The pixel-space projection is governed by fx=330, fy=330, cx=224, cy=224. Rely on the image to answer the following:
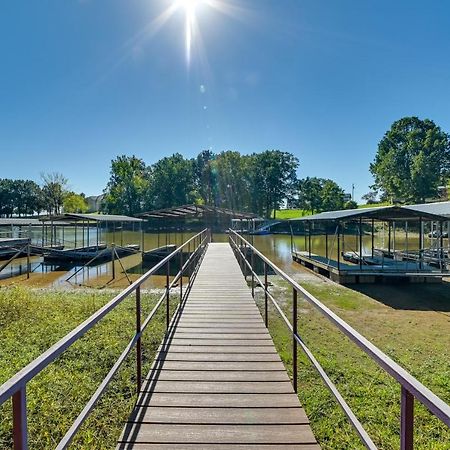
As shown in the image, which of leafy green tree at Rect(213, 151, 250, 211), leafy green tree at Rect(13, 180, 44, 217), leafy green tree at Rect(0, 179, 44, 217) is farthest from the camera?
leafy green tree at Rect(13, 180, 44, 217)

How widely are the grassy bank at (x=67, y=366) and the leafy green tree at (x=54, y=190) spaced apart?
4491 centimetres

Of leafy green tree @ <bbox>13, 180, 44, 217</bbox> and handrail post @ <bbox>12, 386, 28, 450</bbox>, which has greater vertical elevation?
leafy green tree @ <bbox>13, 180, 44, 217</bbox>

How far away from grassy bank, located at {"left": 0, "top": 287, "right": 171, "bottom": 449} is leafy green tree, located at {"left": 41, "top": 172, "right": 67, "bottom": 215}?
44.9 m

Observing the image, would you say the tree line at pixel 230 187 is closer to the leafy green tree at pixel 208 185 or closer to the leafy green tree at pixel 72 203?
the leafy green tree at pixel 208 185

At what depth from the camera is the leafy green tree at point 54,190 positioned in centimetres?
4669

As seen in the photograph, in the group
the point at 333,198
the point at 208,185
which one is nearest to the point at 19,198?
the point at 208,185

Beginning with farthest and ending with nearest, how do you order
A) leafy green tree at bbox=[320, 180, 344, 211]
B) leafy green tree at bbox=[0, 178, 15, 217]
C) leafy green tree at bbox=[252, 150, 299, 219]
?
leafy green tree at bbox=[0, 178, 15, 217]
leafy green tree at bbox=[252, 150, 299, 219]
leafy green tree at bbox=[320, 180, 344, 211]

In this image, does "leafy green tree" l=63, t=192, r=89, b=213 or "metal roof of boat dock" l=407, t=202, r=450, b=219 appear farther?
"leafy green tree" l=63, t=192, r=89, b=213

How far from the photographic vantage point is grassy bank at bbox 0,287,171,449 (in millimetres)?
3018


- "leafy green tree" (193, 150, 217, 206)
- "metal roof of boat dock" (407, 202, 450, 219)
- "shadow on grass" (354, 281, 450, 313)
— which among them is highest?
"leafy green tree" (193, 150, 217, 206)

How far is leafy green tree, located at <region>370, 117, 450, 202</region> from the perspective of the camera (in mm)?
35562

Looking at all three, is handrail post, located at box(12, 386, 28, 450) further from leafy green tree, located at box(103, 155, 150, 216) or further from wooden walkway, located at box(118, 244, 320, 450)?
leafy green tree, located at box(103, 155, 150, 216)

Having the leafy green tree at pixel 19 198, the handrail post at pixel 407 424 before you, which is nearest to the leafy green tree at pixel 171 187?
the leafy green tree at pixel 19 198

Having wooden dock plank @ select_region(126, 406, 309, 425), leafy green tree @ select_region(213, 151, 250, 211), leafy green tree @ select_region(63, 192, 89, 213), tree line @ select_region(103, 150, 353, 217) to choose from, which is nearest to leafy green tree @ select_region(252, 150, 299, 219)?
tree line @ select_region(103, 150, 353, 217)
